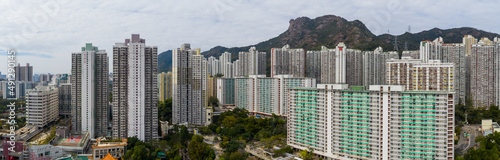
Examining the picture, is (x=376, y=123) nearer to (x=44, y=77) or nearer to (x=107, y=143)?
(x=107, y=143)

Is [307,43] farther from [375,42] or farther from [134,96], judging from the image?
[134,96]

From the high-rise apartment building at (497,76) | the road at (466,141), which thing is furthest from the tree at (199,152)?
the high-rise apartment building at (497,76)

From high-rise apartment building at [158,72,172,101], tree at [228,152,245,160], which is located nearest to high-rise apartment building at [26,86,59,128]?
high-rise apartment building at [158,72,172,101]

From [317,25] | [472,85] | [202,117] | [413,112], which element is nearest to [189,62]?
[202,117]

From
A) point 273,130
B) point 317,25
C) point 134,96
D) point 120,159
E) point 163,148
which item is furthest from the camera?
point 317,25

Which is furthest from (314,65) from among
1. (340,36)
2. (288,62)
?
(340,36)
